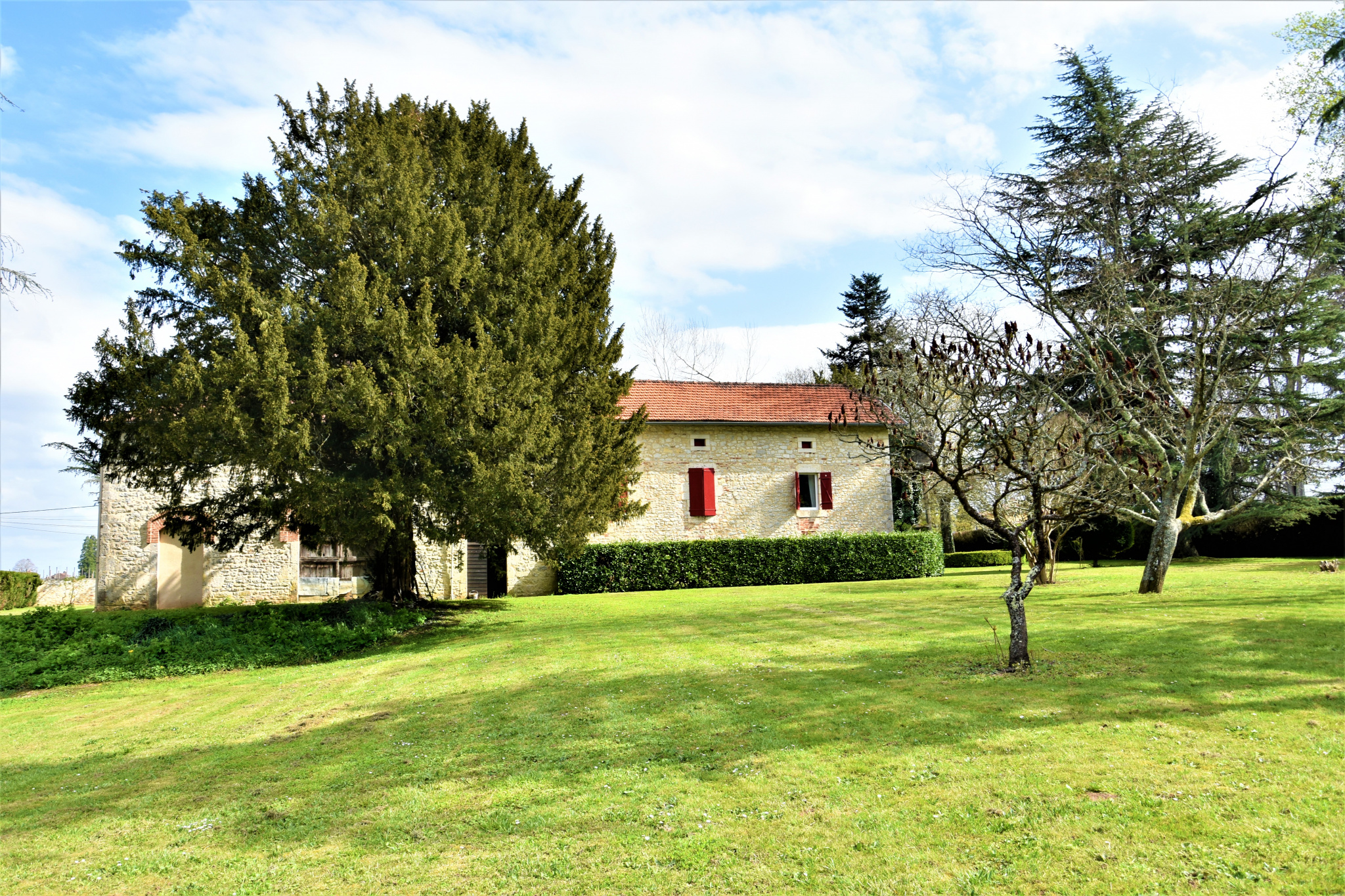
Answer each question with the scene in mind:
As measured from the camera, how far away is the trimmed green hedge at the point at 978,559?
26578 mm

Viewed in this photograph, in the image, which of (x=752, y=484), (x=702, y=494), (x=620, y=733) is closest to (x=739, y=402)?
(x=752, y=484)

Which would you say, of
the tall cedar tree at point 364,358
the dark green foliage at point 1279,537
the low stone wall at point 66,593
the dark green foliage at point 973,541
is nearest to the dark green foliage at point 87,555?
the low stone wall at point 66,593

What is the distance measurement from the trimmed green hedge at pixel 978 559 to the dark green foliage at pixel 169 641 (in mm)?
19978

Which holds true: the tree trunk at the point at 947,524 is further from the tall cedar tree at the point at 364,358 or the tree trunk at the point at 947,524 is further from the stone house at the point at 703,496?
the tall cedar tree at the point at 364,358

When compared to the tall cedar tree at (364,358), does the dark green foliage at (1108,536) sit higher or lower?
lower

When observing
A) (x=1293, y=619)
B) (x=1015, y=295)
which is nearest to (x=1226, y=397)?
(x=1015, y=295)

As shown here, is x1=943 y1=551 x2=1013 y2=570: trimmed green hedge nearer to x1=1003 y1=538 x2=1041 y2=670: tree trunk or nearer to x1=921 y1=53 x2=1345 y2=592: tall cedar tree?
x1=921 y1=53 x2=1345 y2=592: tall cedar tree

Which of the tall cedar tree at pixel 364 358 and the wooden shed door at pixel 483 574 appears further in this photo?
the wooden shed door at pixel 483 574

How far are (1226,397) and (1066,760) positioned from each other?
16368 mm

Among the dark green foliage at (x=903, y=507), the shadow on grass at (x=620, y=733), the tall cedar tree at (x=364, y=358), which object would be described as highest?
the tall cedar tree at (x=364, y=358)

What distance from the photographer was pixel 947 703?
606cm

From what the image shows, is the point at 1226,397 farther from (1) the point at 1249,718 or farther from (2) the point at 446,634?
(2) the point at 446,634

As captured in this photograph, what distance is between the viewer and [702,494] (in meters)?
23.0

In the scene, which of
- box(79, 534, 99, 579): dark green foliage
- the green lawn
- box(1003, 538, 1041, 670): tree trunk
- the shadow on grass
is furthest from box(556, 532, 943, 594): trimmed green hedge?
box(79, 534, 99, 579): dark green foliage
